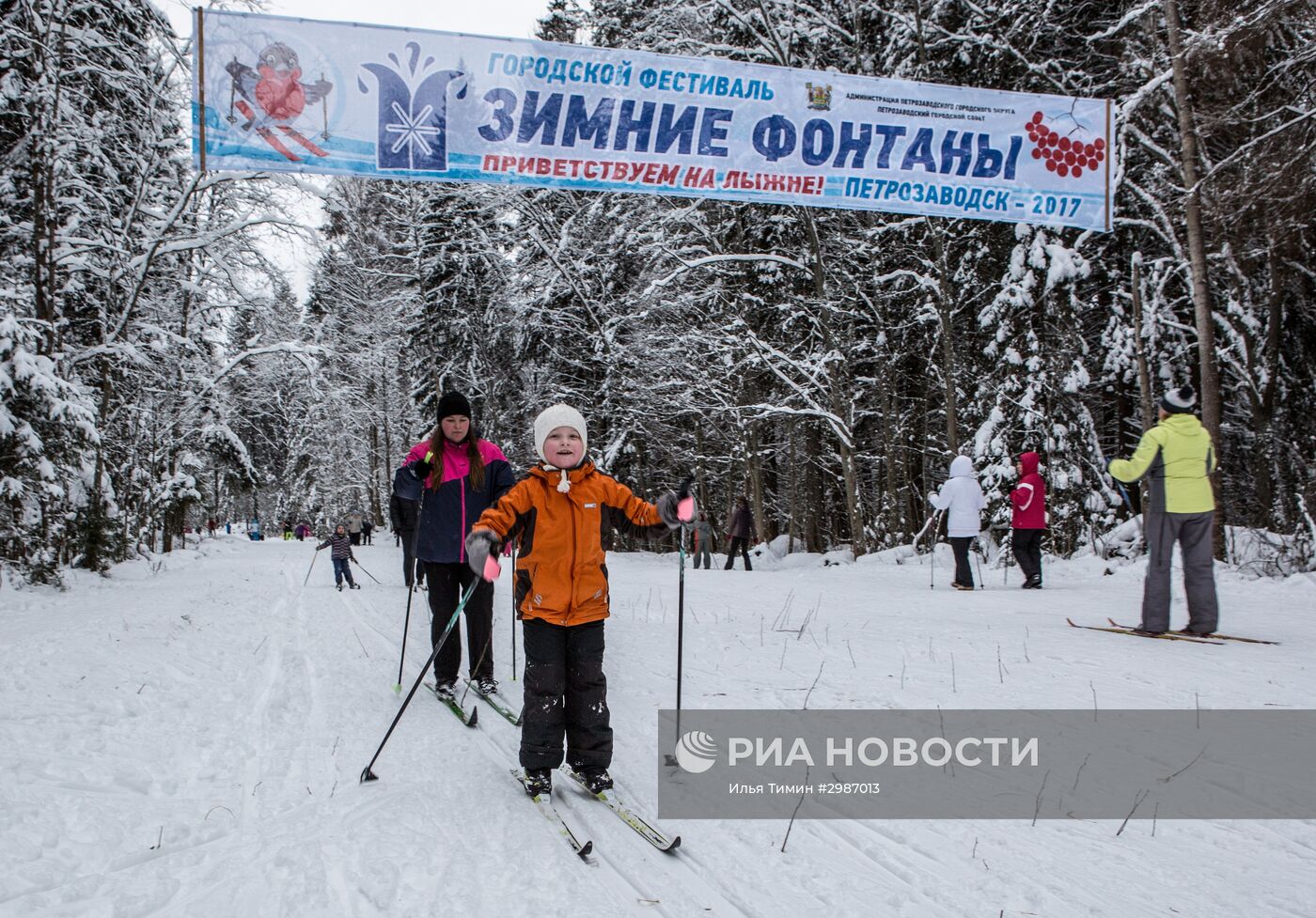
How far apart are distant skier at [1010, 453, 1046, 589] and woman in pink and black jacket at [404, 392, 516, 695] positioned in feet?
25.3

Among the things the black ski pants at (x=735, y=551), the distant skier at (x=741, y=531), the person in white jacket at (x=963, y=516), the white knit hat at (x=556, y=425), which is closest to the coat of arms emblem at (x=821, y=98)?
the person in white jacket at (x=963, y=516)

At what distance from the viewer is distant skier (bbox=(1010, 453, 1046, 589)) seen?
10742 mm

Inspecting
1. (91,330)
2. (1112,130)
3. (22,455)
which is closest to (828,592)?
(1112,130)

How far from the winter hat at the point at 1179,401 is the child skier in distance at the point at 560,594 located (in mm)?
5395

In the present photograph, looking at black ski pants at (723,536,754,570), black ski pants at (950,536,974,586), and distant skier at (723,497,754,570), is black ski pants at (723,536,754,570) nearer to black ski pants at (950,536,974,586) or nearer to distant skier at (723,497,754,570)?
distant skier at (723,497,754,570)

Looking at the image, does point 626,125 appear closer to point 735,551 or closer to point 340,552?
point 340,552

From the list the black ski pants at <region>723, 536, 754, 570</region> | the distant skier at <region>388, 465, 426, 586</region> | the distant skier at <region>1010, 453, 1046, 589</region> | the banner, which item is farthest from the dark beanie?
the black ski pants at <region>723, 536, 754, 570</region>

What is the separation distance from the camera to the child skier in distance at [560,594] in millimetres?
3758

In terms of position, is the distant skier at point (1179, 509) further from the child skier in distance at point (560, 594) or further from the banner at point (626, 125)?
the child skier in distance at point (560, 594)

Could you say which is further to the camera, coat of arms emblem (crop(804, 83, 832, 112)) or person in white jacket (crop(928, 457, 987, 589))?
person in white jacket (crop(928, 457, 987, 589))

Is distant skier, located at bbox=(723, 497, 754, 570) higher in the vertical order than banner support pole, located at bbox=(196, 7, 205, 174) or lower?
lower

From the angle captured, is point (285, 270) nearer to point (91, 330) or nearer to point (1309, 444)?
point (91, 330)

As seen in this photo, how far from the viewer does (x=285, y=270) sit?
16.0m

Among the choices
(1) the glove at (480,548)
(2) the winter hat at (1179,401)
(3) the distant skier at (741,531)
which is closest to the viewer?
(1) the glove at (480,548)
